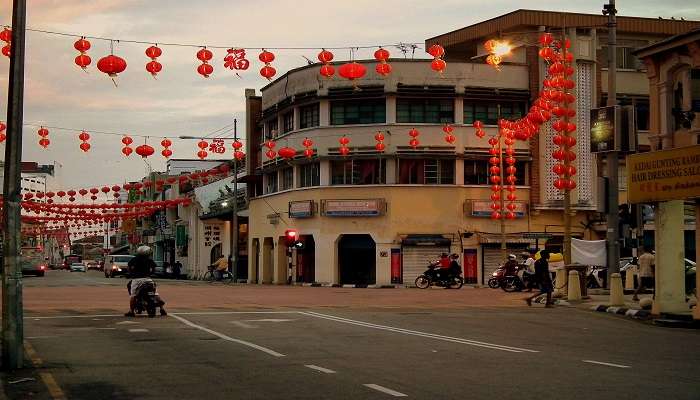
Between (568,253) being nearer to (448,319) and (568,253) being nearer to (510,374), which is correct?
(448,319)

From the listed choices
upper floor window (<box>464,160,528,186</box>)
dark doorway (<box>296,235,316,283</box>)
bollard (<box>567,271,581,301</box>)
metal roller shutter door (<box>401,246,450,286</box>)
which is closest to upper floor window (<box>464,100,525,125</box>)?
upper floor window (<box>464,160,528,186</box>)

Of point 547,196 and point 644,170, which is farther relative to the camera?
point 547,196

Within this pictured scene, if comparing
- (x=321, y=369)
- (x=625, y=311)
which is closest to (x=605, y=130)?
(x=625, y=311)

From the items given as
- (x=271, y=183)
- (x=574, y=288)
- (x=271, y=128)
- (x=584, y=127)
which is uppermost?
(x=271, y=128)

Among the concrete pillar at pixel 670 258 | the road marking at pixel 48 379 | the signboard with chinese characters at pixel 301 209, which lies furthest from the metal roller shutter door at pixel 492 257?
the road marking at pixel 48 379

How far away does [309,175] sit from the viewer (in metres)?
56.1

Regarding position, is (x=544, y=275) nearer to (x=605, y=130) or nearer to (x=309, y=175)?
(x=605, y=130)

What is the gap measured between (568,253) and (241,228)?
4592 cm

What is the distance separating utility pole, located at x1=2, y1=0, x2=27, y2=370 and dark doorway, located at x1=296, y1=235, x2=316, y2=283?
144 feet

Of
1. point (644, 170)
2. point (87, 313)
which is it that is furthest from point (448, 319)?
point (87, 313)

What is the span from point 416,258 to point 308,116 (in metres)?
10.6

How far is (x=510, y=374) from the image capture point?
39.4 ft

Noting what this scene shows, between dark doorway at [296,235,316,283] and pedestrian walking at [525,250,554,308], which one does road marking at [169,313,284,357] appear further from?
dark doorway at [296,235,316,283]

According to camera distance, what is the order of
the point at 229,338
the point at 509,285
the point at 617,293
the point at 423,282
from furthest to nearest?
the point at 423,282, the point at 509,285, the point at 617,293, the point at 229,338
